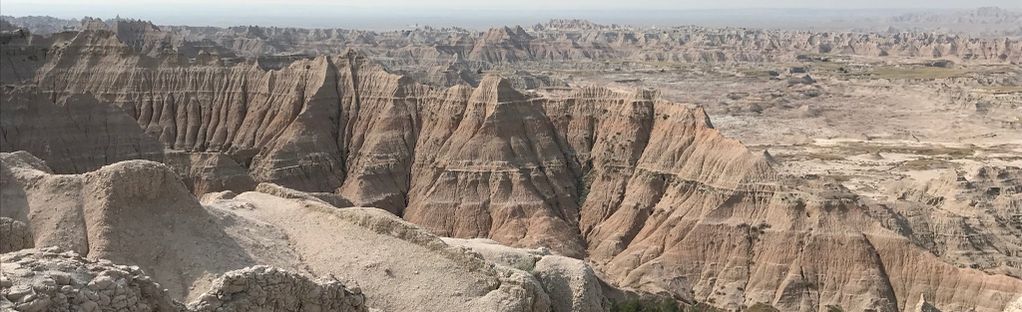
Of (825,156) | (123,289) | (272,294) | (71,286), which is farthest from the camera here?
(825,156)

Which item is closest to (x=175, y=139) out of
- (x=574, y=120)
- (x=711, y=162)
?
(x=574, y=120)

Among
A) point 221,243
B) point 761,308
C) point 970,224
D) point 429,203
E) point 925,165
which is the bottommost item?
point 925,165

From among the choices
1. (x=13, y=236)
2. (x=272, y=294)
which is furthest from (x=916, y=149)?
(x=13, y=236)

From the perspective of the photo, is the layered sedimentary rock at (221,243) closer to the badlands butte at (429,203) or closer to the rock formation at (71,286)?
the badlands butte at (429,203)

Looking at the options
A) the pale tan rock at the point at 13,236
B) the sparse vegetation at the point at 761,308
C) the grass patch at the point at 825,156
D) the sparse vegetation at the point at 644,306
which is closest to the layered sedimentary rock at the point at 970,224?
the sparse vegetation at the point at 761,308

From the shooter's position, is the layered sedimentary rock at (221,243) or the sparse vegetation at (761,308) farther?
the sparse vegetation at (761,308)

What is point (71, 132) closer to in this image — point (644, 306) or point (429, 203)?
point (429, 203)

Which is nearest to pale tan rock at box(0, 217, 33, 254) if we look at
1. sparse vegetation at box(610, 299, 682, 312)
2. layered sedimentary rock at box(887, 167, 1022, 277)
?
sparse vegetation at box(610, 299, 682, 312)

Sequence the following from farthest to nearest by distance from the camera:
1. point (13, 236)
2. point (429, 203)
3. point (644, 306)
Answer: point (429, 203) < point (644, 306) < point (13, 236)

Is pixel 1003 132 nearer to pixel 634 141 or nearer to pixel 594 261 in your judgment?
pixel 634 141
